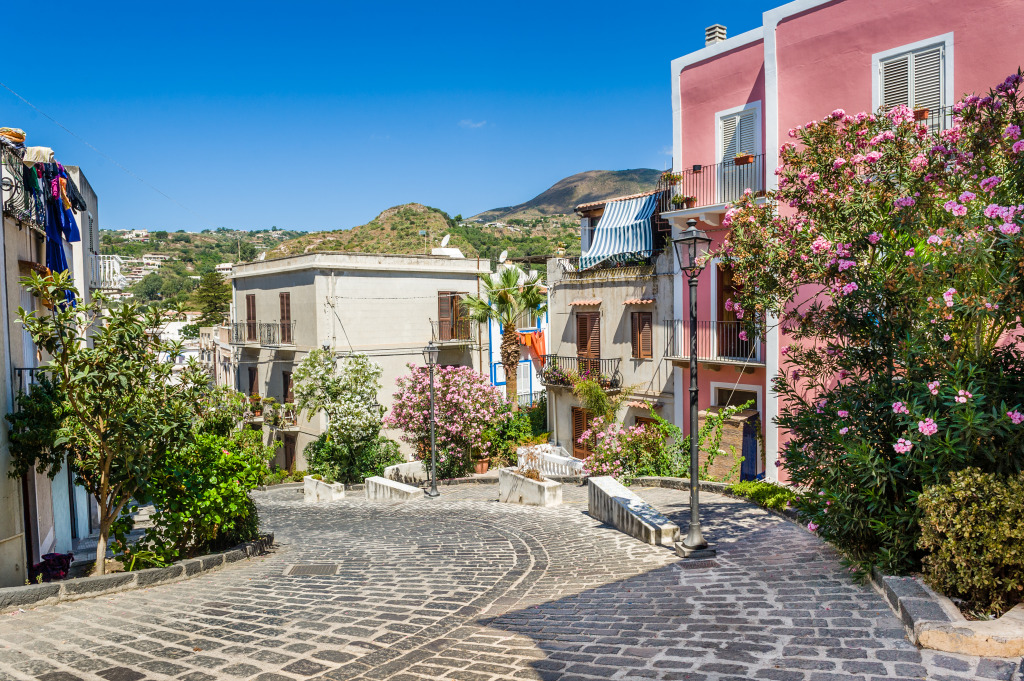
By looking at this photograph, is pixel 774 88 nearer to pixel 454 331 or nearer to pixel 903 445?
pixel 903 445

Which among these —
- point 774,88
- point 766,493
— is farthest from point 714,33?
point 766,493

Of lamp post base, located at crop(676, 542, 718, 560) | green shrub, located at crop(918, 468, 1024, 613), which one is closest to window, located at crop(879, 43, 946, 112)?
lamp post base, located at crop(676, 542, 718, 560)

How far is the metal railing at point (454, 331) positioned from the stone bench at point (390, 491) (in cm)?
1049

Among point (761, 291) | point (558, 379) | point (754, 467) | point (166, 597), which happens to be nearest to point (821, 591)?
point (761, 291)

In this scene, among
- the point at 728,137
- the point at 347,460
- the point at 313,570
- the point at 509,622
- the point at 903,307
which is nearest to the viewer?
the point at 509,622

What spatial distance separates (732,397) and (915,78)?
26.5 feet

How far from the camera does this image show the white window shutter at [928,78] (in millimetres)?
12816

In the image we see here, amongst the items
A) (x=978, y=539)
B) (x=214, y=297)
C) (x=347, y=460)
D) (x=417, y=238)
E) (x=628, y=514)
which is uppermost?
(x=417, y=238)

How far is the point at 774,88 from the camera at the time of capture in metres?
14.8

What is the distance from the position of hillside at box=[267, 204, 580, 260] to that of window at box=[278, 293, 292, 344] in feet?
83.9

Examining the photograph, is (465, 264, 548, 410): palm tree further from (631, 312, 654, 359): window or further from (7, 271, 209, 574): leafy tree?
(7, 271, 209, 574): leafy tree

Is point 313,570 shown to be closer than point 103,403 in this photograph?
No

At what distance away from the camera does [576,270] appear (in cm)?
2361

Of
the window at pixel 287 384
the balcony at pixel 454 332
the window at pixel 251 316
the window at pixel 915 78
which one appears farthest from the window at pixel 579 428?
the window at pixel 251 316
